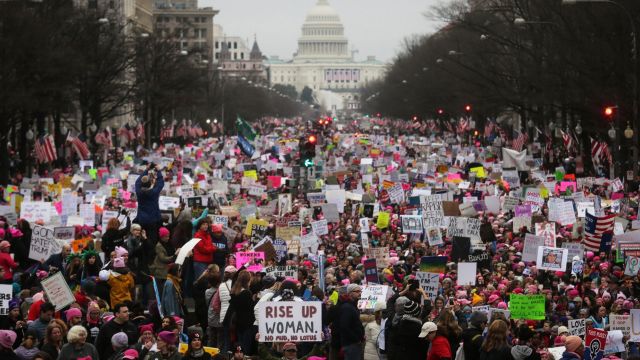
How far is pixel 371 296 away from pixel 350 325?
232 centimetres

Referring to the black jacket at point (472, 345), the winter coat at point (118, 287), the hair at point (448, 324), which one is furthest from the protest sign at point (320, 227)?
the black jacket at point (472, 345)

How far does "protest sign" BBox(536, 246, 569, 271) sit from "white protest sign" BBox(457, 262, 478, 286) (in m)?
1.31

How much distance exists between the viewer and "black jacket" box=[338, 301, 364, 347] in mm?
17109

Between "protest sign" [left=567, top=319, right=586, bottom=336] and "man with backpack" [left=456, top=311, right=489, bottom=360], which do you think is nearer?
"man with backpack" [left=456, top=311, right=489, bottom=360]

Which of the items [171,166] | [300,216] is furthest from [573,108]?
[300,216]

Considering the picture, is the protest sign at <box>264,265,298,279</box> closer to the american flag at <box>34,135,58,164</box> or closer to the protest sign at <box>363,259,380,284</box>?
the protest sign at <box>363,259,380,284</box>

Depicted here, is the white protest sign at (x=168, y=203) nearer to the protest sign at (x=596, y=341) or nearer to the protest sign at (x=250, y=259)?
the protest sign at (x=250, y=259)

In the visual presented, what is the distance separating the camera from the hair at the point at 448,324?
15.8 metres

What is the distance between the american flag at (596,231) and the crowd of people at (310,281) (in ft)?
0.17

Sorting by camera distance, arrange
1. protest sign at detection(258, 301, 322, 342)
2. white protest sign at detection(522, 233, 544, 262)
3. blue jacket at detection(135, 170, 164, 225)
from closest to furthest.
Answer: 1. protest sign at detection(258, 301, 322, 342)
2. white protest sign at detection(522, 233, 544, 262)
3. blue jacket at detection(135, 170, 164, 225)

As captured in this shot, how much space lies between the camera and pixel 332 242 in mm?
29109

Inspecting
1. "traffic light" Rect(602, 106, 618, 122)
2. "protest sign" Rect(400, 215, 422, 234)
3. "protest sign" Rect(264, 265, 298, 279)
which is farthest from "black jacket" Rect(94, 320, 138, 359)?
"traffic light" Rect(602, 106, 618, 122)

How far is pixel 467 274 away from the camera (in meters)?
22.2

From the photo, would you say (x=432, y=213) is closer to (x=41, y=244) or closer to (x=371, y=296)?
(x=41, y=244)
